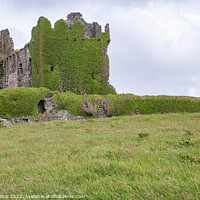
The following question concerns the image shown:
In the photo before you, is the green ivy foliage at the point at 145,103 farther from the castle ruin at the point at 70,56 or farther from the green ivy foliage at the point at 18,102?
the castle ruin at the point at 70,56

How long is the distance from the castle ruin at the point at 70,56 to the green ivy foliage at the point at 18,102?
23.2 feet

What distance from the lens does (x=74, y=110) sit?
61.3ft

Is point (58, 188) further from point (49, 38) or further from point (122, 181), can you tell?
point (49, 38)

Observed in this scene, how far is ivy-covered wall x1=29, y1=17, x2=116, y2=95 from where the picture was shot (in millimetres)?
25562

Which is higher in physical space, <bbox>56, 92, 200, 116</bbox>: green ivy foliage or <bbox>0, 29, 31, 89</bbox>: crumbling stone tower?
<bbox>0, 29, 31, 89</bbox>: crumbling stone tower

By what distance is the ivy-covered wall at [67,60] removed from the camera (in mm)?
25562

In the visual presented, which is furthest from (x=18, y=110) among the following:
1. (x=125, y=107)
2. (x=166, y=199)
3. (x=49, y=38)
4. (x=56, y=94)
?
(x=166, y=199)

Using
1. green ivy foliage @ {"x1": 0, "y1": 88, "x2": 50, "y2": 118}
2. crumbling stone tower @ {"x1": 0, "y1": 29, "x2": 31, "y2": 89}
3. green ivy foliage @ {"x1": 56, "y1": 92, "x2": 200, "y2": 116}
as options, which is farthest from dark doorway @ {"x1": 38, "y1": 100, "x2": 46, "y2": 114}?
crumbling stone tower @ {"x1": 0, "y1": 29, "x2": 31, "y2": 89}

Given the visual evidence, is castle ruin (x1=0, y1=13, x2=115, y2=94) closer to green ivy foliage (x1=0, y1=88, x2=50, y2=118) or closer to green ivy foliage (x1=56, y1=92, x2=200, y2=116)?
green ivy foliage (x1=56, y1=92, x2=200, y2=116)

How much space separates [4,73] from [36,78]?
1197 cm

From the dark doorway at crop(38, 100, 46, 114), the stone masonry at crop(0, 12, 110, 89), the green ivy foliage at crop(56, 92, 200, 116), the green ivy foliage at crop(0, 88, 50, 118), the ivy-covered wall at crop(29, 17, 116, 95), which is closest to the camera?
the green ivy foliage at crop(0, 88, 50, 118)

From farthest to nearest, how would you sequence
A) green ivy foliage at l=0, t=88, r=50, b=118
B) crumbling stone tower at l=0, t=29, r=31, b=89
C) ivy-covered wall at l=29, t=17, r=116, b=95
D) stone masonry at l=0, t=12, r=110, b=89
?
1. crumbling stone tower at l=0, t=29, r=31, b=89
2. stone masonry at l=0, t=12, r=110, b=89
3. ivy-covered wall at l=29, t=17, r=116, b=95
4. green ivy foliage at l=0, t=88, r=50, b=118

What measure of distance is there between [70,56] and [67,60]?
2.15 feet

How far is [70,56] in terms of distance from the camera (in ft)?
87.3
